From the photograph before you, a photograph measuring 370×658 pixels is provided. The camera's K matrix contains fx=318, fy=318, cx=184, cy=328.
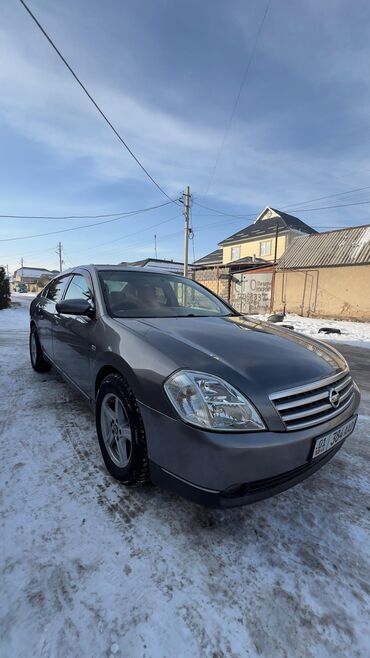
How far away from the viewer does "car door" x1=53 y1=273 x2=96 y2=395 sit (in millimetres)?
2621

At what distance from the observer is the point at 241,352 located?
1.92 meters

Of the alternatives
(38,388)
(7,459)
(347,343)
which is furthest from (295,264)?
(7,459)

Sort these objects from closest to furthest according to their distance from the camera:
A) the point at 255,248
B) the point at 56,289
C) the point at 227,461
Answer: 1. the point at 227,461
2. the point at 56,289
3. the point at 255,248

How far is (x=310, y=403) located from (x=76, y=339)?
2.04 m

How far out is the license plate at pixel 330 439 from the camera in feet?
5.51

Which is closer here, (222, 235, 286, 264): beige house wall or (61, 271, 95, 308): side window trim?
(61, 271, 95, 308): side window trim

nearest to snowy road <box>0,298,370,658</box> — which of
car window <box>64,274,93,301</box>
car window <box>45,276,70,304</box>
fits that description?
car window <box>64,274,93,301</box>

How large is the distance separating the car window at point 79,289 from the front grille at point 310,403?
1.88 m

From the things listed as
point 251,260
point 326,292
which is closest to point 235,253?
point 251,260

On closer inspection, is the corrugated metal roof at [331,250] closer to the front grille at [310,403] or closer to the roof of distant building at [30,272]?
the front grille at [310,403]

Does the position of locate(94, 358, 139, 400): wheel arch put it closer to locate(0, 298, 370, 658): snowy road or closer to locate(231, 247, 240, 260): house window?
locate(0, 298, 370, 658): snowy road

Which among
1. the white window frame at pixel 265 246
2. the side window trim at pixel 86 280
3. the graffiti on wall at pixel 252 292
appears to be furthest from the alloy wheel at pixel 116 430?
the white window frame at pixel 265 246

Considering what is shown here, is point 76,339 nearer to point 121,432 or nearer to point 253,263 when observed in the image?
point 121,432

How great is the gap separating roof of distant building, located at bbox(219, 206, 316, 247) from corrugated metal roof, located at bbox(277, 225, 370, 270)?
38.1 feet
